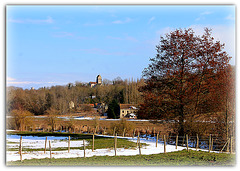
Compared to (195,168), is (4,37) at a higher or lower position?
higher

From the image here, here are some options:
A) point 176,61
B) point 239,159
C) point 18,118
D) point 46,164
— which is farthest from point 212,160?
point 18,118

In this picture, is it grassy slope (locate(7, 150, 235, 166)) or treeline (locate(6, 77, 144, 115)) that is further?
treeline (locate(6, 77, 144, 115))

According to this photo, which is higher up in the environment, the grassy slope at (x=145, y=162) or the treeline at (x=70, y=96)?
the treeline at (x=70, y=96)

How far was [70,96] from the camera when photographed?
89.6 meters

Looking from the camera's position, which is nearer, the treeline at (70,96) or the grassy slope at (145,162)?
the grassy slope at (145,162)

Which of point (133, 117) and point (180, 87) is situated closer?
point (180, 87)

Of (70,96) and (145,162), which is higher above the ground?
(70,96)

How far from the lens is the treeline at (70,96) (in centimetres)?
6919

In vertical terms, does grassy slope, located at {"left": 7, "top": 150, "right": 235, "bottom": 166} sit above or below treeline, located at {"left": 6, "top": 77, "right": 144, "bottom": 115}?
below

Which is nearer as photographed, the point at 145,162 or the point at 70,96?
the point at 145,162

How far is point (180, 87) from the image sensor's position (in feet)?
88.9

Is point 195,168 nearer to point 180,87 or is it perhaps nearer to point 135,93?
point 180,87

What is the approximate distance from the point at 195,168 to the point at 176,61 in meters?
14.4

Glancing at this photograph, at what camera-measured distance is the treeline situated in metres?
69.2
